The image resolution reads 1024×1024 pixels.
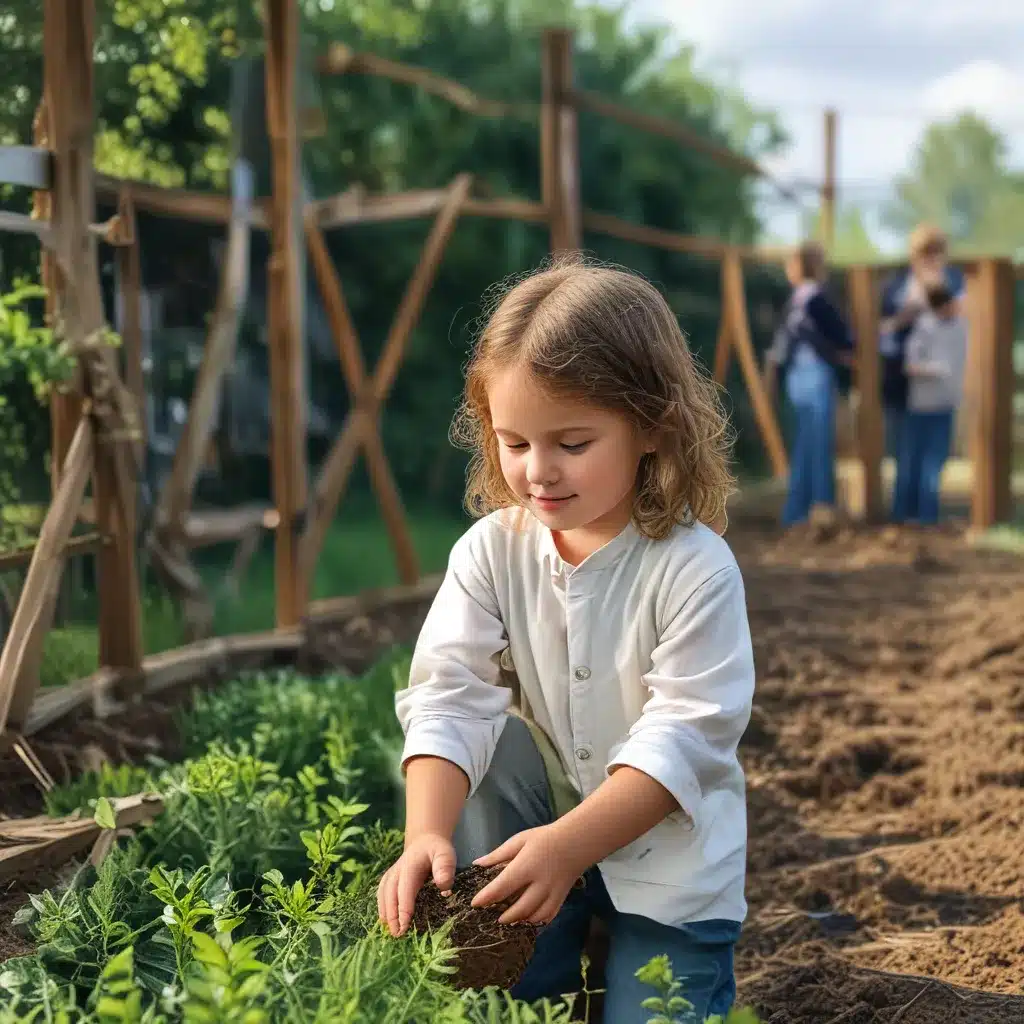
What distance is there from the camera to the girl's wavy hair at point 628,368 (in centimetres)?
193

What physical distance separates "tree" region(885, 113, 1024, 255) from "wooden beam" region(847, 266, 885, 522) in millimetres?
18607

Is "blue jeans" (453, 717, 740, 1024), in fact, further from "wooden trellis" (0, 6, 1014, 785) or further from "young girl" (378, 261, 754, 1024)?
"wooden trellis" (0, 6, 1014, 785)

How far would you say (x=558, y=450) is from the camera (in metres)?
1.95

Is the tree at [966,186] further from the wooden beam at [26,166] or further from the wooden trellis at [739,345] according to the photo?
the wooden beam at [26,166]

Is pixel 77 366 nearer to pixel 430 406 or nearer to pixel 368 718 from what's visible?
pixel 368 718

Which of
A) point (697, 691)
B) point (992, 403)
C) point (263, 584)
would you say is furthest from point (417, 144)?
point (697, 691)

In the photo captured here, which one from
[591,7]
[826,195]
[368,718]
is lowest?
[368,718]

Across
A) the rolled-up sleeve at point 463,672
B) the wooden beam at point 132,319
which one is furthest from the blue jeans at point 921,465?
the rolled-up sleeve at point 463,672

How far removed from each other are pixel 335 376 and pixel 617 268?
588 cm

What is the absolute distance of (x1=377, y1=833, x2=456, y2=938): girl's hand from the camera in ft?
6.02

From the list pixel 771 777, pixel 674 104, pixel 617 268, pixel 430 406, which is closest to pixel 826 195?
pixel 674 104

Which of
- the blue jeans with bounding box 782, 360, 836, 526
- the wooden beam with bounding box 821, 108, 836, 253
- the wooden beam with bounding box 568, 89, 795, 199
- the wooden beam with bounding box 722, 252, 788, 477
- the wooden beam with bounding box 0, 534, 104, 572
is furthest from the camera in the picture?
the wooden beam with bounding box 821, 108, 836, 253

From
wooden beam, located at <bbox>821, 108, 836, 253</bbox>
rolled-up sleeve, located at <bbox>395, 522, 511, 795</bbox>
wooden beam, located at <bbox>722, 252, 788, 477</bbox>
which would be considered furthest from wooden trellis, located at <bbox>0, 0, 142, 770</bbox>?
wooden beam, located at <bbox>821, 108, 836, 253</bbox>

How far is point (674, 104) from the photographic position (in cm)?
1061
